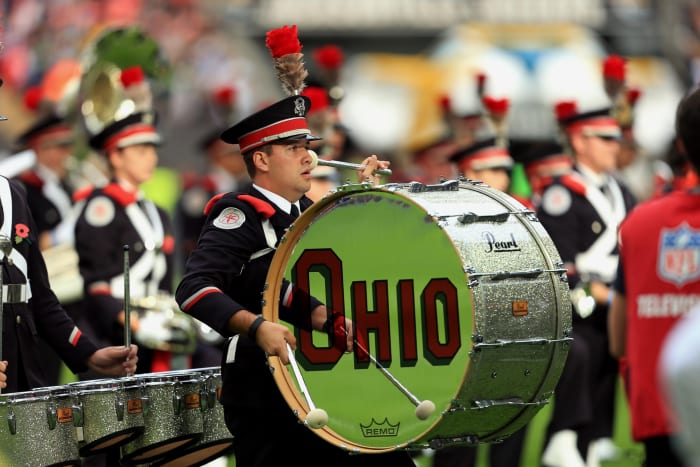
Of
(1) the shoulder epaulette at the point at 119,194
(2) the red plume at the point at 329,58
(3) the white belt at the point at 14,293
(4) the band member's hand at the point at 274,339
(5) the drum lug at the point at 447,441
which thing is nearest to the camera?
(4) the band member's hand at the point at 274,339

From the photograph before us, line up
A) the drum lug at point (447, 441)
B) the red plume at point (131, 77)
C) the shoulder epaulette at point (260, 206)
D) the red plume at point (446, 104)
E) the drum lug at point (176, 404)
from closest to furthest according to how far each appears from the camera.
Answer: the drum lug at point (447, 441)
the shoulder epaulette at point (260, 206)
the drum lug at point (176, 404)
the red plume at point (131, 77)
the red plume at point (446, 104)

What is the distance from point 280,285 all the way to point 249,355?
0.28m

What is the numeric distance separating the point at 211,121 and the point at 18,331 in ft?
78.2

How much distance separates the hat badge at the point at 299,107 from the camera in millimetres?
6507

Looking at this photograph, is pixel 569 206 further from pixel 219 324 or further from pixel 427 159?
pixel 427 159

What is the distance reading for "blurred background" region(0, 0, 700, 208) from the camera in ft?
94.9

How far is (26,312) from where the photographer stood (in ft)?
21.7

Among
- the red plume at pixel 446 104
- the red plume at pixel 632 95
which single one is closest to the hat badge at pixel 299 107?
the red plume at pixel 632 95

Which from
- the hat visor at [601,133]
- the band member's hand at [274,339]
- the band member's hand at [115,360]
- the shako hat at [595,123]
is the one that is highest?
the shako hat at [595,123]

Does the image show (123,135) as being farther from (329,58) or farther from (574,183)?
(574,183)

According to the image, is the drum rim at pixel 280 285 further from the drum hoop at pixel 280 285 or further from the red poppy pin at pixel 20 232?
the red poppy pin at pixel 20 232

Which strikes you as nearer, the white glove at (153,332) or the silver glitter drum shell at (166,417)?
the silver glitter drum shell at (166,417)

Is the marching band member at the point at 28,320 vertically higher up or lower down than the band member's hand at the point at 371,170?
lower down

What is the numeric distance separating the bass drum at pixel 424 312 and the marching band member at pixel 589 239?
338 centimetres
